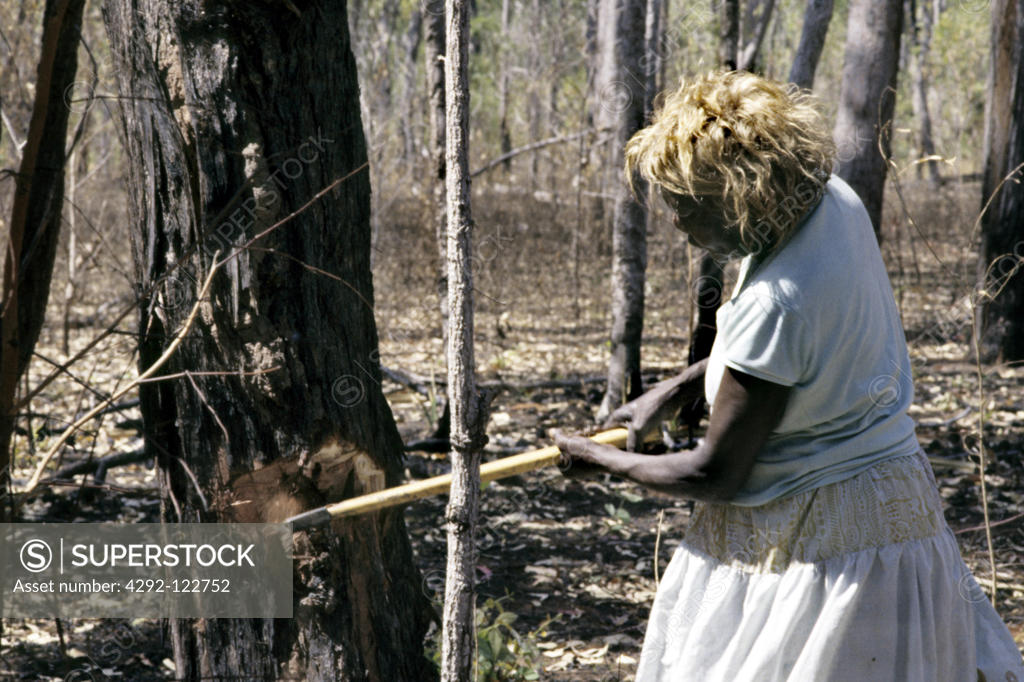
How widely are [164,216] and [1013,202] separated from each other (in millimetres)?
6466

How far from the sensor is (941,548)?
1917mm

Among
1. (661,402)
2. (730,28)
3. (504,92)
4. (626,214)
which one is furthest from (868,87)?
(504,92)

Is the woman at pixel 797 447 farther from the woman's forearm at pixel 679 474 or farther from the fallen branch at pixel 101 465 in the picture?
the fallen branch at pixel 101 465

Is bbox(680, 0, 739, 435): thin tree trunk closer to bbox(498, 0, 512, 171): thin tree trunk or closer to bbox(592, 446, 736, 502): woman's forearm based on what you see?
bbox(592, 446, 736, 502): woman's forearm

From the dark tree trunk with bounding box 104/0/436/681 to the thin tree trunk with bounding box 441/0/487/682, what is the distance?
0.51 metres

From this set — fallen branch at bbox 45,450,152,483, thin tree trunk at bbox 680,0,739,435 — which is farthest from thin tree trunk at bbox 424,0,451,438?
fallen branch at bbox 45,450,152,483

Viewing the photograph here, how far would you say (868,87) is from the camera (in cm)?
598

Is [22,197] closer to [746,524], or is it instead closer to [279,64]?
[279,64]

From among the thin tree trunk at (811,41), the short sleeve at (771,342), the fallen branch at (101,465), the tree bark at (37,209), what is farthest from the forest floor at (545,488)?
the thin tree trunk at (811,41)

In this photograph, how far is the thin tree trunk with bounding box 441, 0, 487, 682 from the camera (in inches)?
76.2

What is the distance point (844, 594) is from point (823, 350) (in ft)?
1.67

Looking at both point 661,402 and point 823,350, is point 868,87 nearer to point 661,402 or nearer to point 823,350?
point 661,402

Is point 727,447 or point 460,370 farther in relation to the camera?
point 460,370

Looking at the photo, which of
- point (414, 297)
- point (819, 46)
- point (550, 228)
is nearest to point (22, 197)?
point (819, 46)
